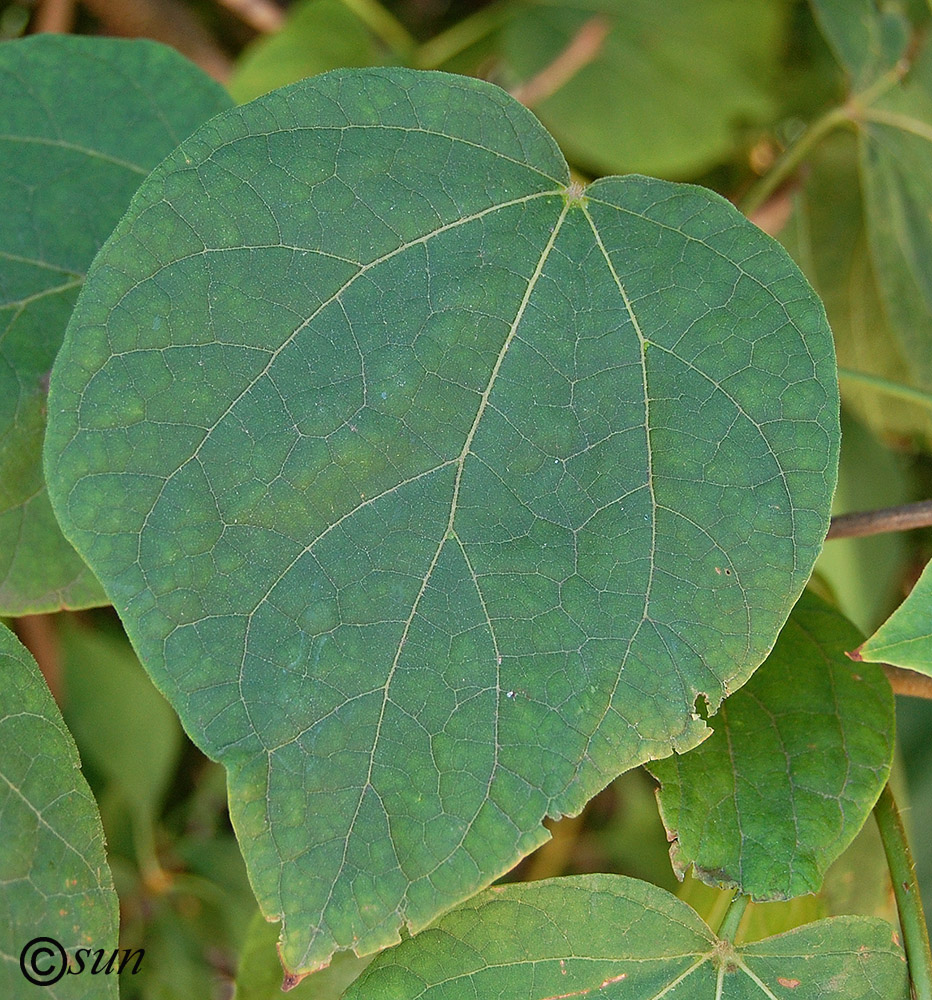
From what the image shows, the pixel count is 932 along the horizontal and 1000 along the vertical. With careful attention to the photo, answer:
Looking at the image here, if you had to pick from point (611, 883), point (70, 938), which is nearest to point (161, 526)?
point (70, 938)

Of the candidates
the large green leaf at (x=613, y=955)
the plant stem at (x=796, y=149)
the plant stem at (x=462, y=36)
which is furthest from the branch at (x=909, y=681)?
the plant stem at (x=462, y=36)

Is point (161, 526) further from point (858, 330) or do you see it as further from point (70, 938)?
point (858, 330)

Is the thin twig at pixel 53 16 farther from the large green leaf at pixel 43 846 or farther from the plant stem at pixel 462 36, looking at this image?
the large green leaf at pixel 43 846

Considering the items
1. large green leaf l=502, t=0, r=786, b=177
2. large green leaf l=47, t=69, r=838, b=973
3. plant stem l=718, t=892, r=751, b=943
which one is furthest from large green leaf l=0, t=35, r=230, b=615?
large green leaf l=502, t=0, r=786, b=177

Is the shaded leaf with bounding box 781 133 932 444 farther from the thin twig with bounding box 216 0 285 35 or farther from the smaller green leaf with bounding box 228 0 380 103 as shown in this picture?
the thin twig with bounding box 216 0 285 35

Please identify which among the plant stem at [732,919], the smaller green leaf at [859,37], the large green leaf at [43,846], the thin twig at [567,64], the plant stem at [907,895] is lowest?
the plant stem at [907,895]

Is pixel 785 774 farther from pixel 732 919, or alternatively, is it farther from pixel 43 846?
pixel 43 846
